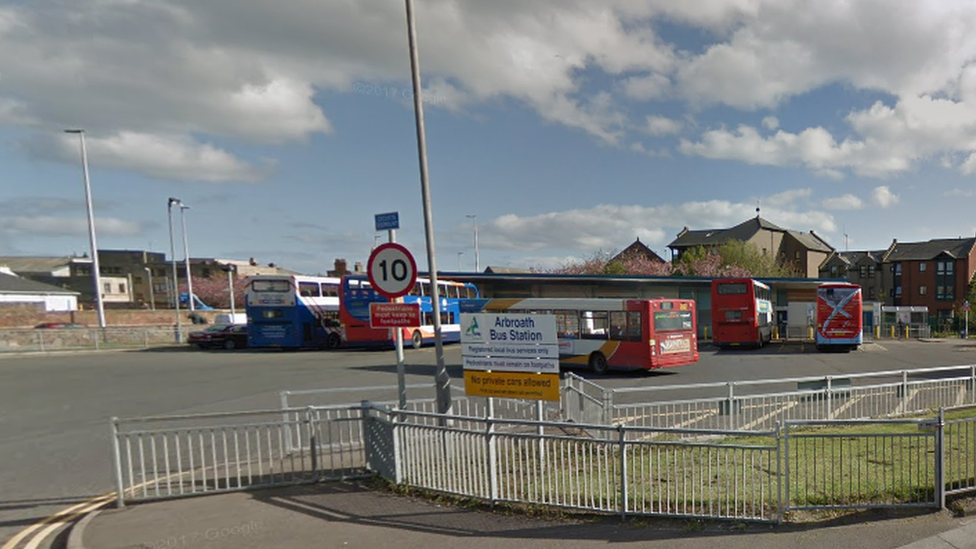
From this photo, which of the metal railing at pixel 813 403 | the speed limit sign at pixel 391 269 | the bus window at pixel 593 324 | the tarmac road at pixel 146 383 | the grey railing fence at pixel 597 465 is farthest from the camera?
the bus window at pixel 593 324

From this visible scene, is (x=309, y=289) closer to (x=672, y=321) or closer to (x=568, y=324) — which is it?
(x=568, y=324)

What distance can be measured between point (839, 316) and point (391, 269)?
25.1 meters

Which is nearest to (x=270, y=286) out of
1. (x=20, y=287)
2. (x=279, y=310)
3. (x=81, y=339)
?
(x=279, y=310)

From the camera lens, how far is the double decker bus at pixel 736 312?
928 inches

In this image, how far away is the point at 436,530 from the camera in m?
4.48

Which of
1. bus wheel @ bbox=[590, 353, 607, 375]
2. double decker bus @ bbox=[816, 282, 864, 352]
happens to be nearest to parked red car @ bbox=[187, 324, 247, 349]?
bus wheel @ bbox=[590, 353, 607, 375]

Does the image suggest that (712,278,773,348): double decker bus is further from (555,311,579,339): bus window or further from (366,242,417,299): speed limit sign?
(366,242,417,299): speed limit sign

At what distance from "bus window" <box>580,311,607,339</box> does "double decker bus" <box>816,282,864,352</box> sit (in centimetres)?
1403

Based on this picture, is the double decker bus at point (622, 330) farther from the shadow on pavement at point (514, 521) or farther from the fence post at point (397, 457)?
the shadow on pavement at point (514, 521)

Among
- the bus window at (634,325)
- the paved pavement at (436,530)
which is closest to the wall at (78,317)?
the bus window at (634,325)

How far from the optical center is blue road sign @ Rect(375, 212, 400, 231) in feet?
19.4

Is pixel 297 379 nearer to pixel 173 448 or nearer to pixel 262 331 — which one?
pixel 173 448

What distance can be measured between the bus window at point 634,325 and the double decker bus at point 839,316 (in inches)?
531

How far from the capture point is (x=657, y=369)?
16.9 metres
